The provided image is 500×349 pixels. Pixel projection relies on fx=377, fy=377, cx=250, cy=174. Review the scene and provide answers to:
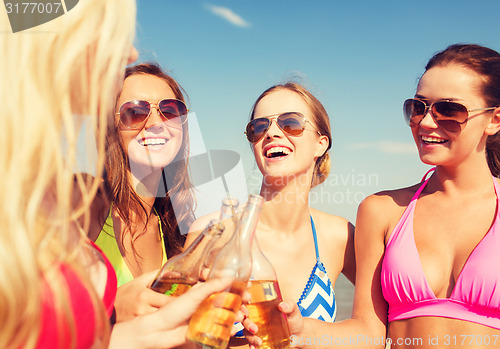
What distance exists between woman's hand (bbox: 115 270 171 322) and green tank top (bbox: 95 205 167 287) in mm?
981

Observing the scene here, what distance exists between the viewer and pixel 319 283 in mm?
3084

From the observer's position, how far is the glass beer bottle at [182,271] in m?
2.04

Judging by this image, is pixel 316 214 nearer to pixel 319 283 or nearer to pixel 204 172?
pixel 319 283

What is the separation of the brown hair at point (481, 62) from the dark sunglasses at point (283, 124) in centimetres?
113

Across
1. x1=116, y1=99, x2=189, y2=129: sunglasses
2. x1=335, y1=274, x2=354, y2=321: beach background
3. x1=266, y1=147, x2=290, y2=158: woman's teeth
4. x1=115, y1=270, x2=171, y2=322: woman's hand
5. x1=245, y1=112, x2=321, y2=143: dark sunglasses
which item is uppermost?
x1=116, y1=99, x2=189, y2=129: sunglasses

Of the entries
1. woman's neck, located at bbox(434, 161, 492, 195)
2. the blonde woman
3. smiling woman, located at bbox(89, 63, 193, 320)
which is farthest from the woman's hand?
woman's neck, located at bbox(434, 161, 492, 195)

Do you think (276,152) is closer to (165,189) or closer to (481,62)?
(165,189)

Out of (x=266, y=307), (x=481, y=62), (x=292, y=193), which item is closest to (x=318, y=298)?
(x=292, y=193)

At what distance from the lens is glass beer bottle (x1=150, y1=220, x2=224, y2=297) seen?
6.71ft

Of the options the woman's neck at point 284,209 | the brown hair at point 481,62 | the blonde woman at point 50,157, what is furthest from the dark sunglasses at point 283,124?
the blonde woman at point 50,157

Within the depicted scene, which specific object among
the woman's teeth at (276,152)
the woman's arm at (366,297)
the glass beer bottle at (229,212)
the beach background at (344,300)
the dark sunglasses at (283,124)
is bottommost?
the beach background at (344,300)

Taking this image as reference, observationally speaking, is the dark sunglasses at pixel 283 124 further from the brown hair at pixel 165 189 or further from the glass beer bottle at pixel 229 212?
the glass beer bottle at pixel 229 212

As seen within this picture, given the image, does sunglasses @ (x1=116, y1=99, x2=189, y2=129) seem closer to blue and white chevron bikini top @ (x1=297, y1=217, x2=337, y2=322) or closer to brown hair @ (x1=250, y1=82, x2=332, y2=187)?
brown hair @ (x1=250, y1=82, x2=332, y2=187)

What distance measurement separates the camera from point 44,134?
1081 mm
